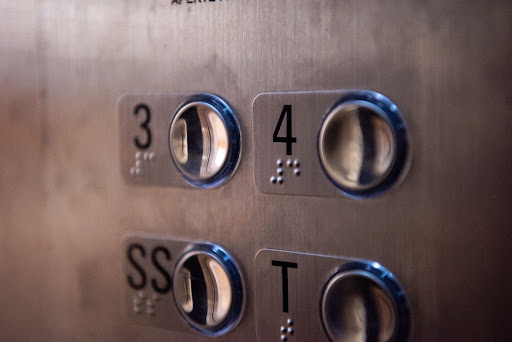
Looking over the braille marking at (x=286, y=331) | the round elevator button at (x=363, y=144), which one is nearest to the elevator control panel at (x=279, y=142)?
the round elevator button at (x=363, y=144)

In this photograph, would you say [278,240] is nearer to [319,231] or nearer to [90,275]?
[319,231]

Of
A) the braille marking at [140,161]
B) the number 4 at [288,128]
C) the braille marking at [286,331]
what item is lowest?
the braille marking at [286,331]

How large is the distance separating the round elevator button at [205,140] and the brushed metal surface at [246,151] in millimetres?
15

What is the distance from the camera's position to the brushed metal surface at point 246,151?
59 cm

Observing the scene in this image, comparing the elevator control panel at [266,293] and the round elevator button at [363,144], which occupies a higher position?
the round elevator button at [363,144]

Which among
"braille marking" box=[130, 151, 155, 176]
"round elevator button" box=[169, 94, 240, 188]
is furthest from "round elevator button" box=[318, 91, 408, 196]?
"braille marking" box=[130, 151, 155, 176]

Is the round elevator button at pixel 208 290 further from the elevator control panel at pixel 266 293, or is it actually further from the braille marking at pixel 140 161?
the braille marking at pixel 140 161

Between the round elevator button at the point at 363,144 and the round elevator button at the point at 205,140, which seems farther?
the round elevator button at the point at 205,140

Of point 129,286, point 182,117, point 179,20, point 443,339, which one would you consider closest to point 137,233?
point 129,286

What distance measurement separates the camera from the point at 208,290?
29.8 inches

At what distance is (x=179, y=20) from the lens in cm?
76

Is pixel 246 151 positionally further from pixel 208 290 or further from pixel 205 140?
pixel 208 290

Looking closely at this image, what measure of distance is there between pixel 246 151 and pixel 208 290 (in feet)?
0.62

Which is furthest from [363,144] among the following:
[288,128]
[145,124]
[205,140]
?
[145,124]
